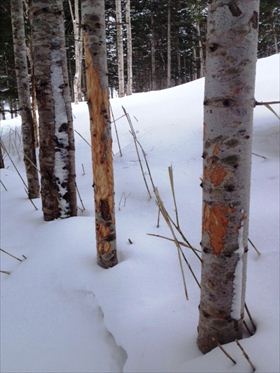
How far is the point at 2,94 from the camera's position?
7.68 metres

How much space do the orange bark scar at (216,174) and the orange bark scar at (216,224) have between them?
0.09 meters

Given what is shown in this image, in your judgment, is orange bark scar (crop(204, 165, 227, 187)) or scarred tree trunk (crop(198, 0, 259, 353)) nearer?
scarred tree trunk (crop(198, 0, 259, 353))

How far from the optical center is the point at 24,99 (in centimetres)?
429

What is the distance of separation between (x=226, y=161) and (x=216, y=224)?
24 centimetres

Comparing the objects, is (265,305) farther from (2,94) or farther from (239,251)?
(2,94)

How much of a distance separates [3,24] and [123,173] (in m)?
4.66

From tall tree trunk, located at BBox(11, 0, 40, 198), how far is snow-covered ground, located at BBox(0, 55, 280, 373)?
47cm

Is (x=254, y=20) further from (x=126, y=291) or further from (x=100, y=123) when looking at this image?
(x=126, y=291)

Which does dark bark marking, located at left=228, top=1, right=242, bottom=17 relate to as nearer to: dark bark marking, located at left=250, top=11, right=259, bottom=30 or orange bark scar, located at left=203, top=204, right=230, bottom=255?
dark bark marking, located at left=250, top=11, right=259, bottom=30

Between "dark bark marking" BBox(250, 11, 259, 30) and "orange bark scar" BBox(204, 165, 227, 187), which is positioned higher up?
"dark bark marking" BBox(250, 11, 259, 30)

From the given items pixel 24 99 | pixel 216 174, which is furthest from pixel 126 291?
pixel 24 99

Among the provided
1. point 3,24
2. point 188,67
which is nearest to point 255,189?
point 3,24

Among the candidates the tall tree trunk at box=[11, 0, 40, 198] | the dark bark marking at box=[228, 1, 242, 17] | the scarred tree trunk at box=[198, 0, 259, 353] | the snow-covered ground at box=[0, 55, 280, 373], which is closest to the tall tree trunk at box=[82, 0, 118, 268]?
the snow-covered ground at box=[0, 55, 280, 373]

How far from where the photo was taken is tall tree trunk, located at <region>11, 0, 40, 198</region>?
13.5 ft
